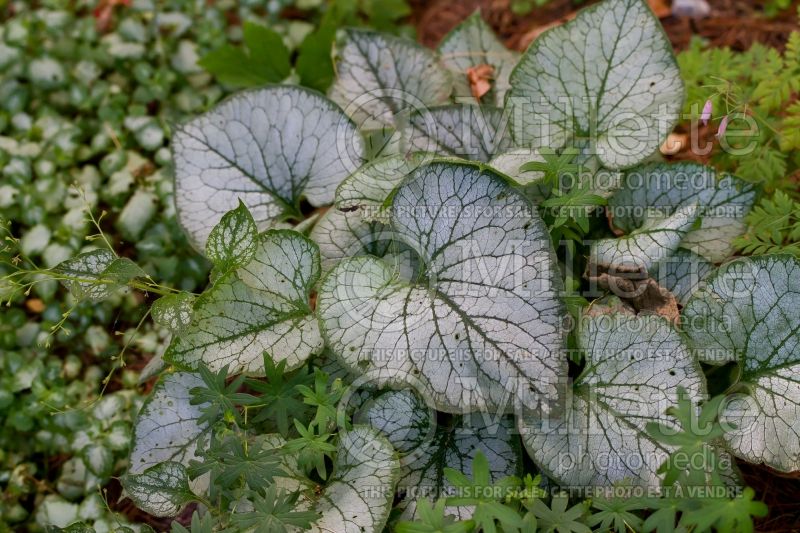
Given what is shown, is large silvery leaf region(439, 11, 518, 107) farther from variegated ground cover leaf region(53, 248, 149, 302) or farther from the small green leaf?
variegated ground cover leaf region(53, 248, 149, 302)

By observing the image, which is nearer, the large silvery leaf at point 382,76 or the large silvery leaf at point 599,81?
the large silvery leaf at point 599,81

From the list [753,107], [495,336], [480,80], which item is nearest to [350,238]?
[495,336]

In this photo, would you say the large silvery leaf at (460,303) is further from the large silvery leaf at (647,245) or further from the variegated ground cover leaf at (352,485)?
the large silvery leaf at (647,245)

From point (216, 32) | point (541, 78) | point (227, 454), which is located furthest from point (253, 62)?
point (227, 454)

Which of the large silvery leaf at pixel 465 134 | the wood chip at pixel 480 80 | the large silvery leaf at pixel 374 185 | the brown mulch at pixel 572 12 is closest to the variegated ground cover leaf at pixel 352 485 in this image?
the large silvery leaf at pixel 374 185

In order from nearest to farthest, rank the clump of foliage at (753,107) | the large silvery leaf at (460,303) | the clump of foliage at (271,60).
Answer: the large silvery leaf at (460,303) → the clump of foliage at (753,107) → the clump of foliage at (271,60)

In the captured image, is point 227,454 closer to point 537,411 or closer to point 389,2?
point 537,411
